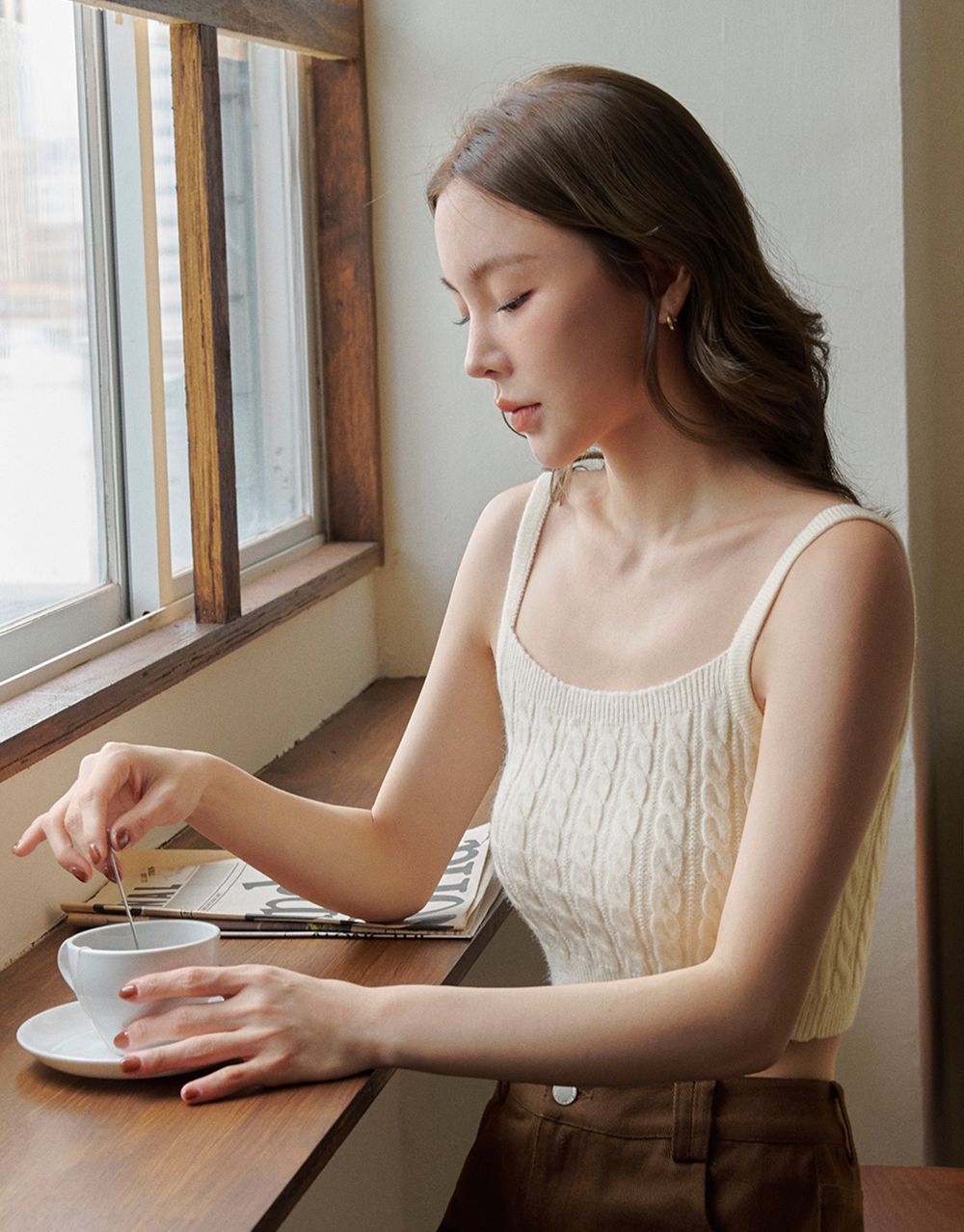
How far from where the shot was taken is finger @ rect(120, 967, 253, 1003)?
94cm

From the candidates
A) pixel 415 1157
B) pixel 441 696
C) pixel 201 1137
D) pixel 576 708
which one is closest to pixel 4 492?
pixel 441 696

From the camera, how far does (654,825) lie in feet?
3.58

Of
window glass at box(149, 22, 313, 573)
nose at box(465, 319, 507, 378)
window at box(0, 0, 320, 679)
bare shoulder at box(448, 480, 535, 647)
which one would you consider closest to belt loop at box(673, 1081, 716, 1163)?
bare shoulder at box(448, 480, 535, 647)

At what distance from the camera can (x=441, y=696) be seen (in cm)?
129

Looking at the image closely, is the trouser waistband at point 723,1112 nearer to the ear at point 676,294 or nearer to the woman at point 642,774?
the woman at point 642,774

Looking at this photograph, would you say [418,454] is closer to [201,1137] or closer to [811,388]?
[811,388]

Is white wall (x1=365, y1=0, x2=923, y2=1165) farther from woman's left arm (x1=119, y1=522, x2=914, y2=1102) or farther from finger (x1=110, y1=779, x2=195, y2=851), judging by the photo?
finger (x1=110, y1=779, x2=195, y2=851)

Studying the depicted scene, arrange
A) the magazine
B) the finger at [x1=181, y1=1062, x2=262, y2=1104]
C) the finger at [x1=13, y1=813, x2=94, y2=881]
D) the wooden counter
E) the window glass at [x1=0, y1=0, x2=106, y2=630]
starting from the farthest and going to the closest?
the window glass at [x1=0, y1=0, x2=106, y2=630] < the magazine < the finger at [x1=13, y1=813, x2=94, y2=881] < the finger at [x1=181, y1=1062, x2=262, y2=1104] < the wooden counter

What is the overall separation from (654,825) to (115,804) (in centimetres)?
43

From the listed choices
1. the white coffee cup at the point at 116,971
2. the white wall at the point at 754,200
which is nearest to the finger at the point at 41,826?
the white coffee cup at the point at 116,971

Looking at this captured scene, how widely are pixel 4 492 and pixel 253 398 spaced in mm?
619

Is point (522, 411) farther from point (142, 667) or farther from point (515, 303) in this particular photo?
point (142, 667)

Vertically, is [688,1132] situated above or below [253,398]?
below

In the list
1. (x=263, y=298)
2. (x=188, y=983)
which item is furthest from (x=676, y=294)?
(x=263, y=298)
